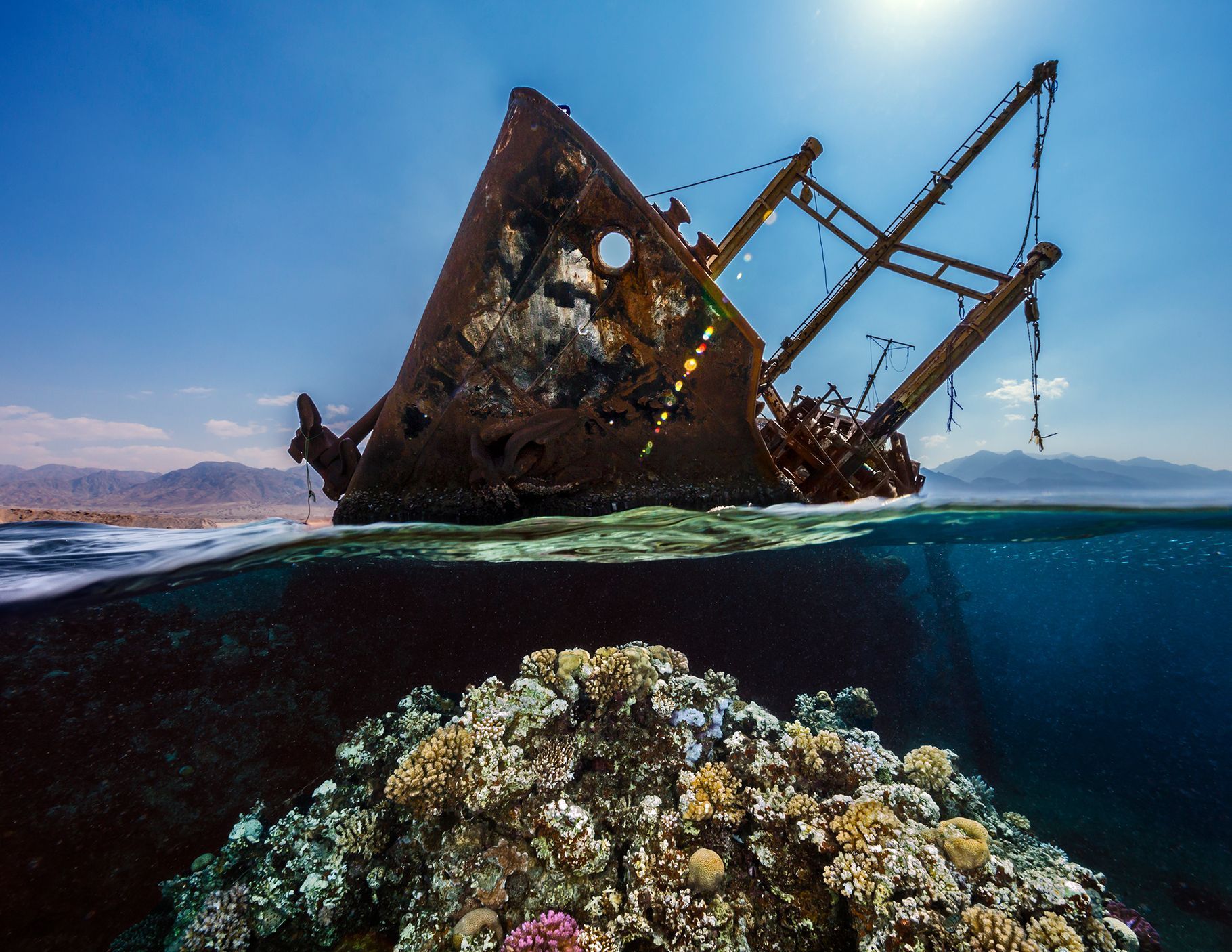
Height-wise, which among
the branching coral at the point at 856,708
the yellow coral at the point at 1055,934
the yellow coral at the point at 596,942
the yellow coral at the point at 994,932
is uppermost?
the yellow coral at the point at 994,932

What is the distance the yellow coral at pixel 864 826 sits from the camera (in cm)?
462

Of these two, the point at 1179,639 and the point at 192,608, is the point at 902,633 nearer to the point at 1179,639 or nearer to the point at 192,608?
the point at 192,608

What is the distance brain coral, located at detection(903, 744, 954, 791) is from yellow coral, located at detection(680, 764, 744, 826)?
3153mm

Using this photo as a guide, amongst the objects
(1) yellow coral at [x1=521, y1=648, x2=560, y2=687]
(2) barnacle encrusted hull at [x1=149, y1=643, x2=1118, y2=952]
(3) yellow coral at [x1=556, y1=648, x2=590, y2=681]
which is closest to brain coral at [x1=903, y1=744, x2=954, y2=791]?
(2) barnacle encrusted hull at [x1=149, y1=643, x2=1118, y2=952]

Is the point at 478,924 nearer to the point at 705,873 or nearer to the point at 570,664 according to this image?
the point at 705,873

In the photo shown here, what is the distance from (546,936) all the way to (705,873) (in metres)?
1.75

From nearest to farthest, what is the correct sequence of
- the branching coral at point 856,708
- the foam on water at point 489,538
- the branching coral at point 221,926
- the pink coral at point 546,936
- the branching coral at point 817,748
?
the pink coral at point 546,936, the branching coral at point 221,926, the branching coral at point 817,748, the foam on water at point 489,538, the branching coral at point 856,708

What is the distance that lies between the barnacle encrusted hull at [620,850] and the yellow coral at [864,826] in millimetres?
20

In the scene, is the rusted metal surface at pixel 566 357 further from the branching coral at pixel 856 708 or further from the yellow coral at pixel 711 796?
the branching coral at pixel 856 708

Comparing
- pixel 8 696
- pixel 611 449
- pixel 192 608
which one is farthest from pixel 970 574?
pixel 8 696

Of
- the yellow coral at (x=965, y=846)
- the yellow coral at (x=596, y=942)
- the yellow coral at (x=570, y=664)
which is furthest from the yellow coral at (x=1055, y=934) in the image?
the yellow coral at (x=570, y=664)

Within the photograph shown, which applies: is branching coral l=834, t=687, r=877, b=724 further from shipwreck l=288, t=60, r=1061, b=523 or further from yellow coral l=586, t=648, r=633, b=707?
shipwreck l=288, t=60, r=1061, b=523

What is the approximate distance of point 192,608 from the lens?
11.6 meters

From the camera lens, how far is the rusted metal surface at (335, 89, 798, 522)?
4.50m
